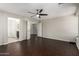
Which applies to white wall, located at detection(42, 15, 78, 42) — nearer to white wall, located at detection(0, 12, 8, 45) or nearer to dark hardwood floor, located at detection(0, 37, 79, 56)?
dark hardwood floor, located at detection(0, 37, 79, 56)

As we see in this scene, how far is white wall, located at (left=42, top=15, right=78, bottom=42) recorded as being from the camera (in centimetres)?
711

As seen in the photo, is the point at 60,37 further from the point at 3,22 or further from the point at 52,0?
the point at 52,0

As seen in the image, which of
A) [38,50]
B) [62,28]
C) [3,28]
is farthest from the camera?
[62,28]

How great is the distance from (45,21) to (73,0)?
7884 mm

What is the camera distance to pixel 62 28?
26.0 ft

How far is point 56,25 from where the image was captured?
8500 millimetres

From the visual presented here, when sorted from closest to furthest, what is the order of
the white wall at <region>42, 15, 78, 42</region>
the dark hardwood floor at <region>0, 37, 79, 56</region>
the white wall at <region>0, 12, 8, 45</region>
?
the dark hardwood floor at <region>0, 37, 79, 56</region>, the white wall at <region>0, 12, 8, 45</region>, the white wall at <region>42, 15, 78, 42</region>

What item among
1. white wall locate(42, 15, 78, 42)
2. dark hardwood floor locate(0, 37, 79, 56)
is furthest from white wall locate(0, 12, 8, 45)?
white wall locate(42, 15, 78, 42)

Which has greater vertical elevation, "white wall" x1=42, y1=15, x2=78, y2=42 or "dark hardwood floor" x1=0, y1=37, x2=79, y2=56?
"white wall" x1=42, y1=15, x2=78, y2=42

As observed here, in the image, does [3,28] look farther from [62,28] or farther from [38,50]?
[62,28]

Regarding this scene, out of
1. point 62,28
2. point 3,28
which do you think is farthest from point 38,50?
point 62,28

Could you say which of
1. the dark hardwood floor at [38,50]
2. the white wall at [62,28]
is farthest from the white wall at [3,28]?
the white wall at [62,28]

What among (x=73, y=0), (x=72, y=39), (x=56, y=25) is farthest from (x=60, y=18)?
(x=73, y=0)

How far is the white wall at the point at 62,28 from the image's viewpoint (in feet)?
23.3
